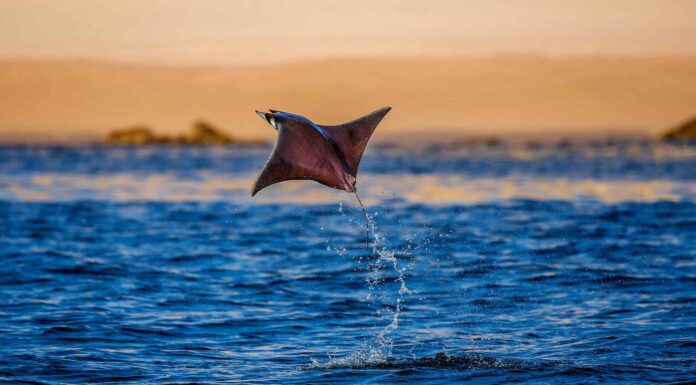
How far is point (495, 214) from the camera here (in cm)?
3444

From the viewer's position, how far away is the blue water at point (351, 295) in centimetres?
1271

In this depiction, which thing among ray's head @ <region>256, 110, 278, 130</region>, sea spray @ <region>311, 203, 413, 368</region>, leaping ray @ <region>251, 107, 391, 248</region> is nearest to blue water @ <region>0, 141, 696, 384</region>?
sea spray @ <region>311, 203, 413, 368</region>

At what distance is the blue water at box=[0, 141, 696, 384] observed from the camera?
12.7 meters

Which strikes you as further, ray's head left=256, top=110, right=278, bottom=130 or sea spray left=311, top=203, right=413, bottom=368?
sea spray left=311, top=203, right=413, bottom=368

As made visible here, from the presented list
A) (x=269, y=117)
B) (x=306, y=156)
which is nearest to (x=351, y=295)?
(x=306, y=156)

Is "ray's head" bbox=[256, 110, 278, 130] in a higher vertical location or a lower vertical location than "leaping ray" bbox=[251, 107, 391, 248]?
higher

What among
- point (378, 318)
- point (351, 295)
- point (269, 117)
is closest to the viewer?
point (269, 117)

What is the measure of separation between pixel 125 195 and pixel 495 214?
2104 centimetres

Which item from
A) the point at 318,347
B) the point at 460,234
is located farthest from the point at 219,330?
the point at 460,234

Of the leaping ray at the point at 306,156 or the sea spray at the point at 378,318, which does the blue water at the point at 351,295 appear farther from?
the leaping ray at the point at 306,156

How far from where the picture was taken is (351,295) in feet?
61.1

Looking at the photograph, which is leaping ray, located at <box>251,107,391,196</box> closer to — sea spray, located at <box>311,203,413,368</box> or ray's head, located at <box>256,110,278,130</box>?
ray's head, located at <box>256,110,278,130</box>

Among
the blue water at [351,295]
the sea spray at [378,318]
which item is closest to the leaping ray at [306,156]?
the sea spray at [378,318]

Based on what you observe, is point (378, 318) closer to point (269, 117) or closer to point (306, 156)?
point (306, 156)
